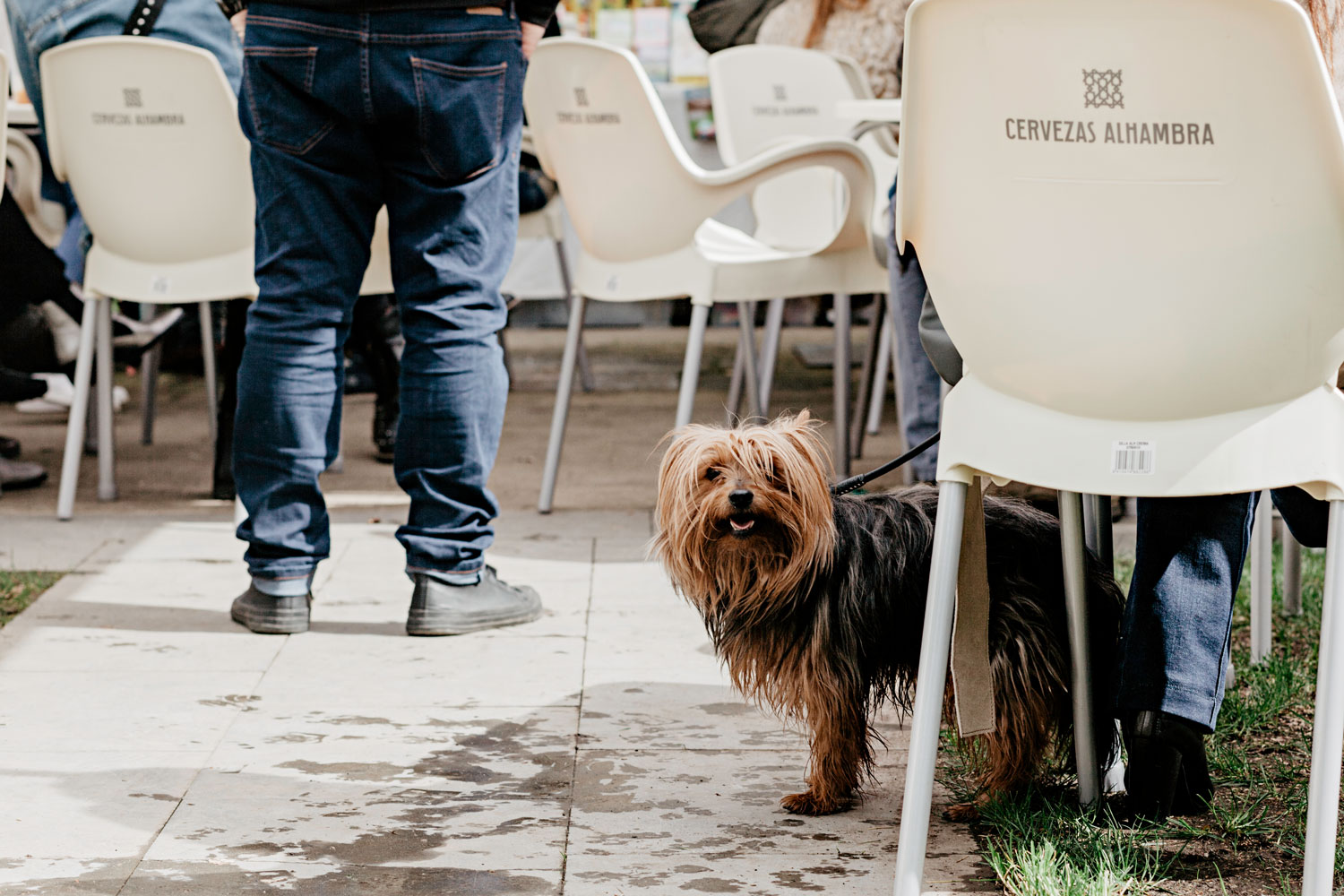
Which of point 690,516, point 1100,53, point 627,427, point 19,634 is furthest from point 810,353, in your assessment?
point 1100,53

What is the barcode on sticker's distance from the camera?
1.57m

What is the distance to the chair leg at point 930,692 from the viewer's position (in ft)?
5.53

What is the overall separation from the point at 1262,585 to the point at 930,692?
1267 millimetres

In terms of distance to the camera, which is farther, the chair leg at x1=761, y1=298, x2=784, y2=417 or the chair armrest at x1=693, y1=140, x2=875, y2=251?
the chair leg at x1=761, y1=298, x2=784, y2=417

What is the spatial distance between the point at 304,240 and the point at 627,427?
100.0 inches

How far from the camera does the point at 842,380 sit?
427 cm

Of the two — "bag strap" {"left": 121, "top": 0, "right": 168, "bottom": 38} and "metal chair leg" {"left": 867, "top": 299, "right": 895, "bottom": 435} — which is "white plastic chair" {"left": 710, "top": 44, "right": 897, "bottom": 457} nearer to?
"metal chair leg" {"left": 867, "top": 299, "right": 895, "bottom": 435}

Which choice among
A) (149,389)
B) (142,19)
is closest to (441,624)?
(142,19)

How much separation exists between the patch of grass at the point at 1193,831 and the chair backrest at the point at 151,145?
234cm

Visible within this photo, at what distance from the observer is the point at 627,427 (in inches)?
210

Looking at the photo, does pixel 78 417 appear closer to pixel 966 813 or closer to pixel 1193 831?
pixel 966 813

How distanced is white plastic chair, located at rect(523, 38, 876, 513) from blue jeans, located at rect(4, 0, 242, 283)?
32.6 inches

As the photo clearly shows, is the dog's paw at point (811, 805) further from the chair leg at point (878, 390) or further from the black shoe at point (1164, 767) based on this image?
the chair leg at point (878, 390)

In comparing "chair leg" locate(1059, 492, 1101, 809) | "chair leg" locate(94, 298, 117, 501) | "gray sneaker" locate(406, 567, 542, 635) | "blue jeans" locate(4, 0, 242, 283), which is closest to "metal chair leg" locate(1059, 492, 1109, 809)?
"chair leg" locate(1059, 492, 1101, 809)
